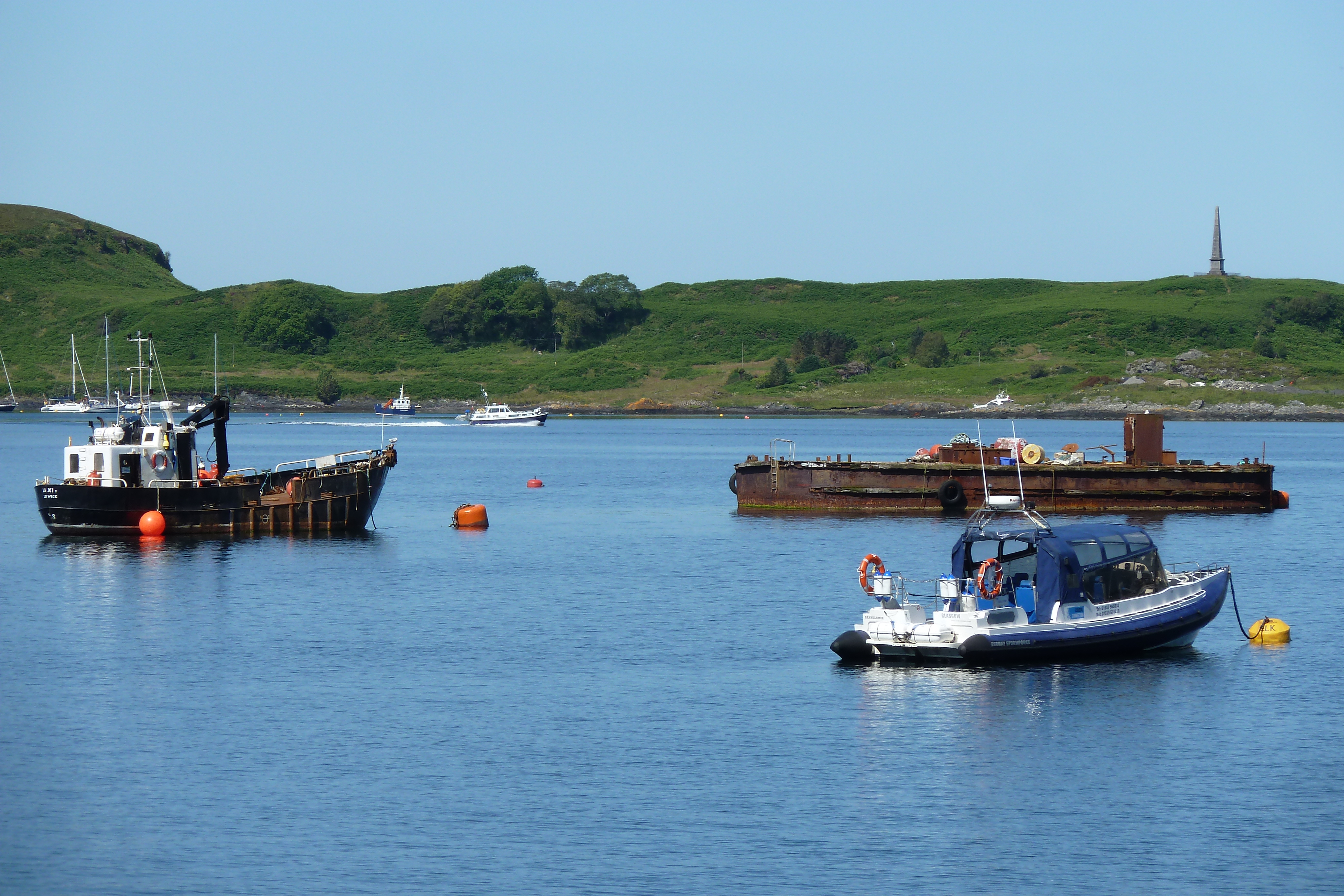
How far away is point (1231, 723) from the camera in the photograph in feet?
103

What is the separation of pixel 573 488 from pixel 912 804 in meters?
72.4

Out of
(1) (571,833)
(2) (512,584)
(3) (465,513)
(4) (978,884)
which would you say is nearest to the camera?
(4) (978,884)

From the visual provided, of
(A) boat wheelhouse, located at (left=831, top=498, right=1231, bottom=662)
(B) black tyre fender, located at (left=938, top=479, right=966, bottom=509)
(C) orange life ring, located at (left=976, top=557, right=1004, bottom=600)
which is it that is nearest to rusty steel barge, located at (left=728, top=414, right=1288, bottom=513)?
(B) black tyre fender, located at (left=938, top=479, right=966, bottom=509)

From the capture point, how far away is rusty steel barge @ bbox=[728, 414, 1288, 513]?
72312 mm

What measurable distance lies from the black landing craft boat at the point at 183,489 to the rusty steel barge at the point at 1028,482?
69.3 ft

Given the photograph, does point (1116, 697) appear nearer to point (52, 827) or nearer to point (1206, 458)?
point (52, 827)

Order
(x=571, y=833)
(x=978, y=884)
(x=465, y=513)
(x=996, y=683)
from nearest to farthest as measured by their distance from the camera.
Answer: (x=978, y=884) < (x=571, y=833) < (x=996, y=683) < (x=465, y=513)

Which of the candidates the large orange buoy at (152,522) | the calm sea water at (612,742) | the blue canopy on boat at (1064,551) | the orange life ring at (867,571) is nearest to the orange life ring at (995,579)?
the blue canopy on boat at (1064,551)

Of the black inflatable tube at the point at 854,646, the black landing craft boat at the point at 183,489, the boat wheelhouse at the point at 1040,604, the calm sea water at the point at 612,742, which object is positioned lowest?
the calm sea water at the point at 612,742

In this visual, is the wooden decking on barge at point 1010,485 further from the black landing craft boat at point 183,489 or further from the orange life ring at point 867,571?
the orange life ring at point 867,571

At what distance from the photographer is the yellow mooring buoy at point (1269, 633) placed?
40.5 m

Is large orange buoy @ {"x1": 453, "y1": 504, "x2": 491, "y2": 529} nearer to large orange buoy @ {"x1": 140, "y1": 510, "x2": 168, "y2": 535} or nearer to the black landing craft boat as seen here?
the black landing craft boat

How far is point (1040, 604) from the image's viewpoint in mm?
35719

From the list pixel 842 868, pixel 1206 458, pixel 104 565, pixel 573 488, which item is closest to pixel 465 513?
pixel 104 565
